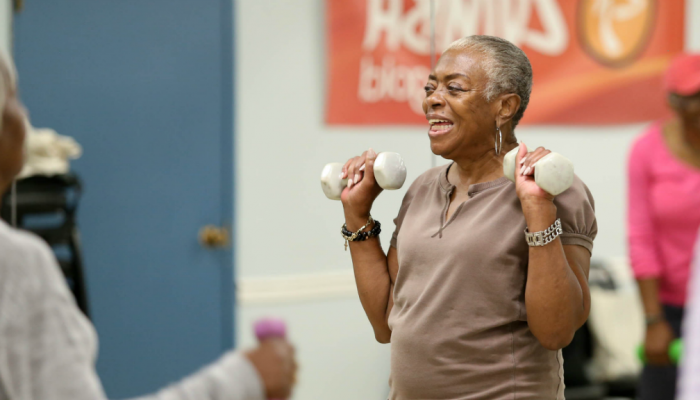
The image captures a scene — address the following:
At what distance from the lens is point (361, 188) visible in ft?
4.44

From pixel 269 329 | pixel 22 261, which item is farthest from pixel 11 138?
pixel 269 329

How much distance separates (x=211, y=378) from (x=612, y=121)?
2.33 metres

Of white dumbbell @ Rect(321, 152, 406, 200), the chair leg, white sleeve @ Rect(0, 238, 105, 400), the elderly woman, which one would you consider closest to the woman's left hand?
the elderly woman

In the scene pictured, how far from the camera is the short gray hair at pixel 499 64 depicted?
125 cm

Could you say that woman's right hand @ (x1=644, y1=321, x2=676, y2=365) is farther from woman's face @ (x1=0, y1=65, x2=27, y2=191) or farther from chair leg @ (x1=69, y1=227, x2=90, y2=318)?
woman's face @ (x1=0, y1=65, x2=27, y2=191)

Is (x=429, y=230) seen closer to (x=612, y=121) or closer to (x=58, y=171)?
(x=58, y=171)

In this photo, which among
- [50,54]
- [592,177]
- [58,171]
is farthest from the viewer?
[592,177]

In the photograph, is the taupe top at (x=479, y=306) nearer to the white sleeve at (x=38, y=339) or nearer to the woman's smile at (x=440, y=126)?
the woman's smile at (x=440, y=126)

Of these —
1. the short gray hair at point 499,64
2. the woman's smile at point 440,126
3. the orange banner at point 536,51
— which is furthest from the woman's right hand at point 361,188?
the orange banner at point 536,51

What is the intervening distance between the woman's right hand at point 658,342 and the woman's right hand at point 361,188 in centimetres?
99

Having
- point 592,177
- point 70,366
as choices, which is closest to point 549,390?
point 70,366

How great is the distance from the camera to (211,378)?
0.78 meters

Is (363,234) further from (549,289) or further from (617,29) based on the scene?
(617,29)

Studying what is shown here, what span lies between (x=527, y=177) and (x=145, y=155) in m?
1.06
